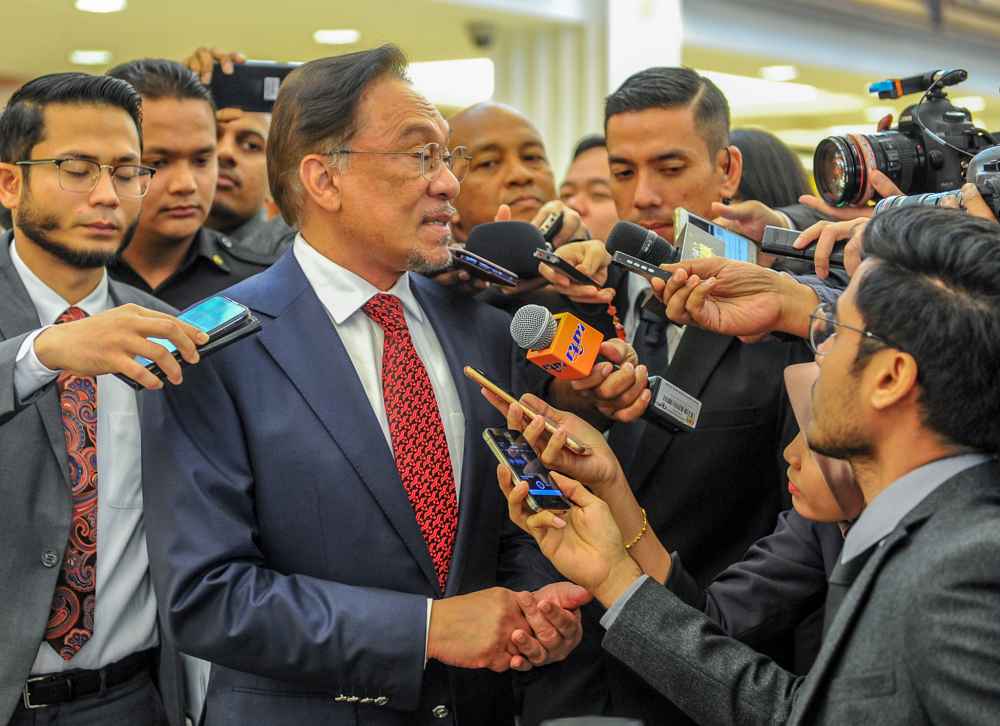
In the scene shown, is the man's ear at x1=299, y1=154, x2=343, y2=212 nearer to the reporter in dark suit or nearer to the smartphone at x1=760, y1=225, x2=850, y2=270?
the smartphone at x1=760, y1=225, x2=850, y2=270

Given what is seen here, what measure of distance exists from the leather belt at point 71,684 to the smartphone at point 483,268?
37.5 inches

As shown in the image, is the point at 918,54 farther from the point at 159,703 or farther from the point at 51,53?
the point at 159,703

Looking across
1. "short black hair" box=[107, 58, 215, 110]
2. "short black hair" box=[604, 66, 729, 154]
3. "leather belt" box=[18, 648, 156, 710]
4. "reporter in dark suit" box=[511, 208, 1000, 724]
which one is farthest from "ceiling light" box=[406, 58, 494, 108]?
"reporter in dark suit" box=[511, 208, 1000, 724]

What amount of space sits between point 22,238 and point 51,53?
19.5 feet

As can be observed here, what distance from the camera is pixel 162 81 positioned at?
10.1ft

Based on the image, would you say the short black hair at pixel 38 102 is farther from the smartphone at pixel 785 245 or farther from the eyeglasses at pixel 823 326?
the eyeglasses at pixel 823 326

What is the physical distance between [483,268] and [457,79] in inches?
276

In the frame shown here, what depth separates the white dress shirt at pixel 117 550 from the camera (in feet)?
7.06

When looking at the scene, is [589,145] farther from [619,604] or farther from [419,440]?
[619,604]

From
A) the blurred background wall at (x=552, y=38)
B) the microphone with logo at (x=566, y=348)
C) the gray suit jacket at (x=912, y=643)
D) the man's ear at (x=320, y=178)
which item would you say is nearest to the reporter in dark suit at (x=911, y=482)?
the gray suit jacket at (x=912, y=643)

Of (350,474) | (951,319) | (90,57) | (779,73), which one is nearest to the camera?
(951,319)

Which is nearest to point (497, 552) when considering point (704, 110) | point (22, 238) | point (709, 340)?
point (709, 340)

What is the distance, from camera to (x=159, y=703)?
2.25 meters

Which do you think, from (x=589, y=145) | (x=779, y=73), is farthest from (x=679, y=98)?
(x=779, y=73)
